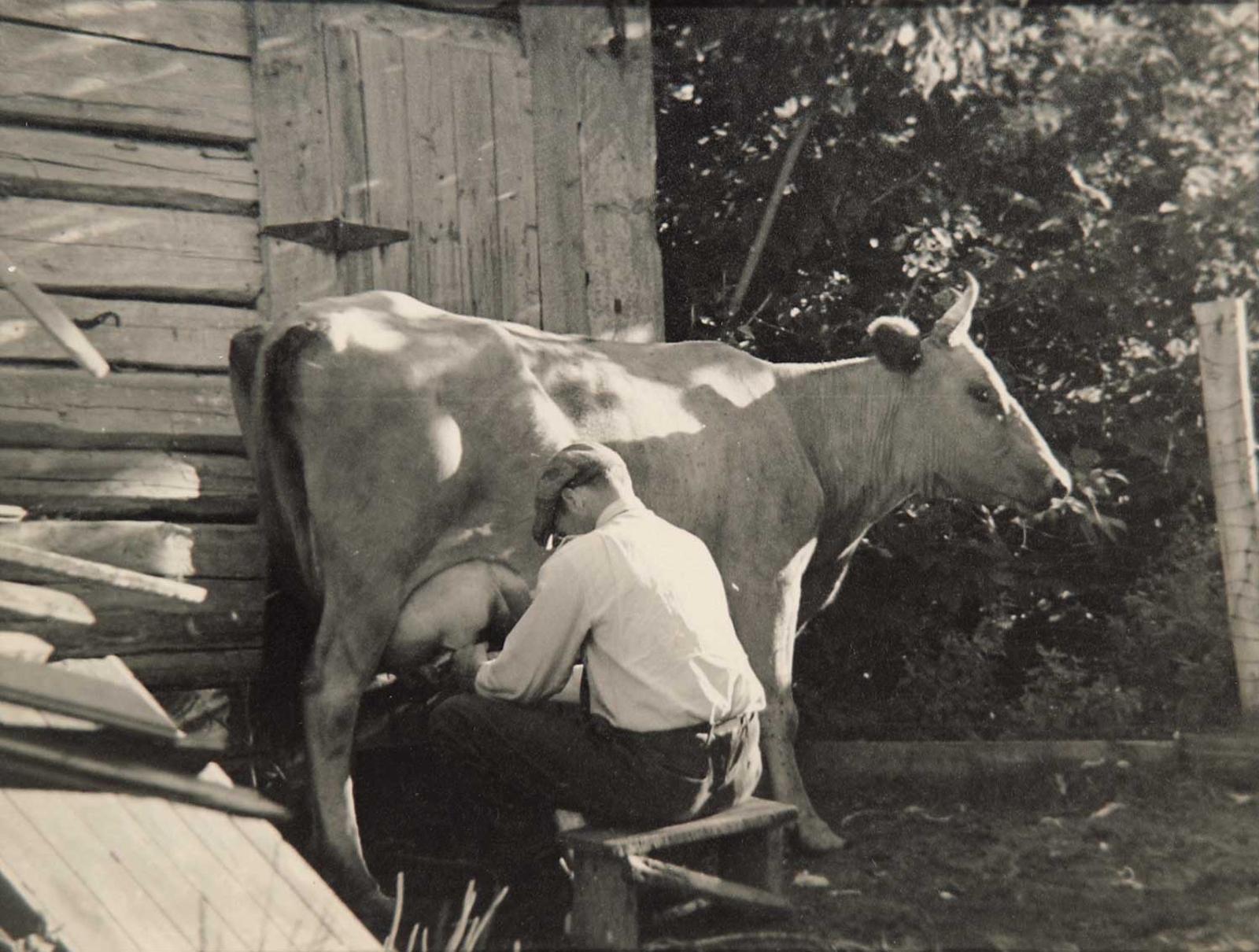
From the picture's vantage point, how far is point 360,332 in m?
5.20

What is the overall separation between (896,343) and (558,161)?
171cm

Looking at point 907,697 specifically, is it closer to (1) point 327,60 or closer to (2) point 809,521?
(2) point 809,521

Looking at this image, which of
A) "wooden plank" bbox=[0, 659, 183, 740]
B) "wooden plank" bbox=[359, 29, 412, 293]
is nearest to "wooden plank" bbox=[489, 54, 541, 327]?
"wooden plank" bbox=[359, 29, 412, 293]

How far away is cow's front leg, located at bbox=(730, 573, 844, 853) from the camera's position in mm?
6000

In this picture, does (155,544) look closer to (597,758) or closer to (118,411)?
(118,411)

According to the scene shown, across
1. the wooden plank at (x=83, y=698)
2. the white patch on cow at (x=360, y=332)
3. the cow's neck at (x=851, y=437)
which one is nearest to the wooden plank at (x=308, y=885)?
the wooden plank at (x=83, y=698)

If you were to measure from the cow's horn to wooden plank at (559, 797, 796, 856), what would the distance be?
115 inches

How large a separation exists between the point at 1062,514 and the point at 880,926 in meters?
4.22

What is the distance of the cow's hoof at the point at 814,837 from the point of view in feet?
19.2

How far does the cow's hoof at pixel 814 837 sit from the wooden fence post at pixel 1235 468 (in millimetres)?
2206

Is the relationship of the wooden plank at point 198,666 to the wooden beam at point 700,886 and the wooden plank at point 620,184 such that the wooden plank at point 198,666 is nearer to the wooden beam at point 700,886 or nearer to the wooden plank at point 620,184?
the wooden plank at point 620,184

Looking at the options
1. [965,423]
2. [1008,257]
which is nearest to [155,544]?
[965,423]

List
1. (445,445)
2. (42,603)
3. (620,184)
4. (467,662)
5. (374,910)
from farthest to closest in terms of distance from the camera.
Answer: (620,184)
(445,445)
(467,662)
(374,910)
(42,603)

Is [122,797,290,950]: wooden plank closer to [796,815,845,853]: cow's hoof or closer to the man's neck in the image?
the man's neck
